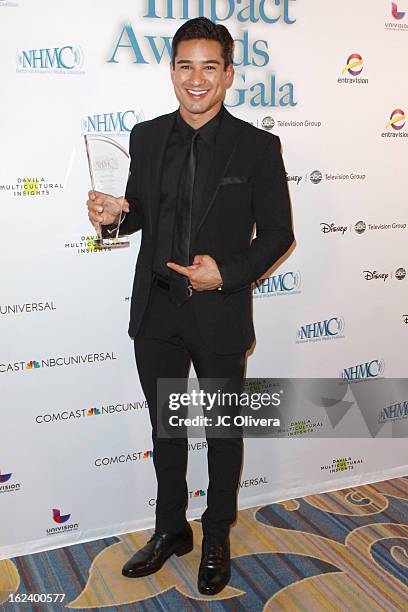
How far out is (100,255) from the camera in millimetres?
2709

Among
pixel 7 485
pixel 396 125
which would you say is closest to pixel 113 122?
pixel 396 125

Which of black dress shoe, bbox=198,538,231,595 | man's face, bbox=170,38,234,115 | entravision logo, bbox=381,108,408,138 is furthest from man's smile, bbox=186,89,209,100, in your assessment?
black dress shoe, bbox=198,538,231,595

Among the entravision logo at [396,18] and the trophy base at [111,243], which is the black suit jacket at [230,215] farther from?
the entravision logo at [396,18]

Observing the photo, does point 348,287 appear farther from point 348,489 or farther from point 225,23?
point 225,23

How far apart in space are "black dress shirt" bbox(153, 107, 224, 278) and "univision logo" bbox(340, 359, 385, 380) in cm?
127

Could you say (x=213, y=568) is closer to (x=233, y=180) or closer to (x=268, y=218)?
(x=268, y=218)

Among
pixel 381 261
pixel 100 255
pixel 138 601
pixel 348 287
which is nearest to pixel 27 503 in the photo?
pixel 138 601

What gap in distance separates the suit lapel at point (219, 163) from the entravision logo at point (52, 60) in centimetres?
63

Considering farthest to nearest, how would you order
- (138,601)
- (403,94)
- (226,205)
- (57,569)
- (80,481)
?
(403,94) < (80,481) < (57,569) < (138,601) < (226,205)

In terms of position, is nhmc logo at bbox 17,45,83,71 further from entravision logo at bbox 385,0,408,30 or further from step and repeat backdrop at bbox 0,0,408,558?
entravision logo at bbox 385,0,408,30

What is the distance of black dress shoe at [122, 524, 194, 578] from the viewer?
2.58m

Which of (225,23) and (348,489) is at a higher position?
(225,23)

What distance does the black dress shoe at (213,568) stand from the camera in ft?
8.11

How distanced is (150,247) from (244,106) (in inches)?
32.0
